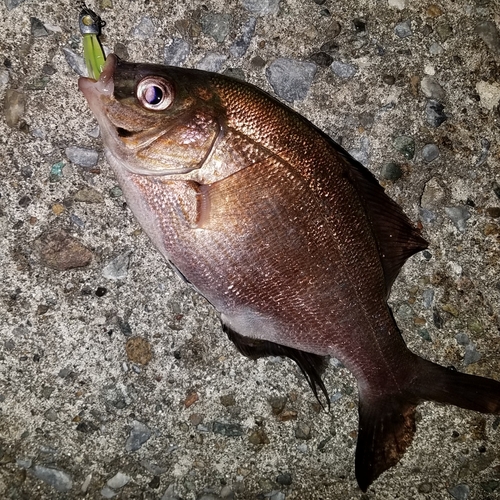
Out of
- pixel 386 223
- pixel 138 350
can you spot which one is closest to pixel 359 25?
pixel 386 223

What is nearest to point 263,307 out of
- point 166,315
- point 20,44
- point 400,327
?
point 166,315

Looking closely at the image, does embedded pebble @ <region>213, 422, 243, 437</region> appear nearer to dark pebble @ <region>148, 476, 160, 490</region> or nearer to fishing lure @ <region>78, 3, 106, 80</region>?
dark pebble @ <region>148, 476, 160, 490</region>

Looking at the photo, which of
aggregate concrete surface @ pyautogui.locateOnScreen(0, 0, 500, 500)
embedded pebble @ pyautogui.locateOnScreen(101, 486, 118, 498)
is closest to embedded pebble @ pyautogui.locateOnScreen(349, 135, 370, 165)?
aggregate concrete surface @ pyautogui.locateOnScreen(0, 0, 500, 500)

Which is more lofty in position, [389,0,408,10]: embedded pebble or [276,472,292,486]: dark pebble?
[389,0,408,10]: embedded pebble

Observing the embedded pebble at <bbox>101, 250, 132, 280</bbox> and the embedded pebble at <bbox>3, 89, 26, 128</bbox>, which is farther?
the embedded pebble at <bbox>101, 250, 132, 280</bbox>

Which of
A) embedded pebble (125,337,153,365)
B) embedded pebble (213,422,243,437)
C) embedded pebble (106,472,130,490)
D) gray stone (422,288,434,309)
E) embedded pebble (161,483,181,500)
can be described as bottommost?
embedded pebble (106,472,130,490)

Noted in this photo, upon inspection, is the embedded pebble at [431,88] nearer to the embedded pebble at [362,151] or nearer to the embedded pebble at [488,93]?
the embedded pebble at [488,93]
